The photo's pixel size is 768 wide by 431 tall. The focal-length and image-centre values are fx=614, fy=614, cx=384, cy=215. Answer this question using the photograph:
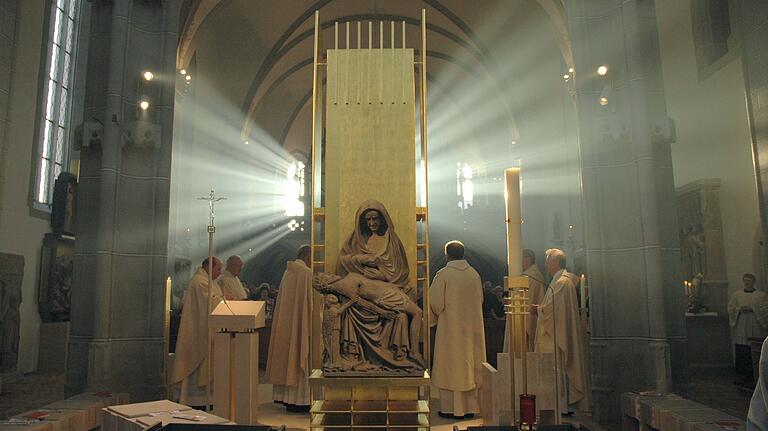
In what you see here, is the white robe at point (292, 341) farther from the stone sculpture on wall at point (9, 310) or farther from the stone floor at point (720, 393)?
the stone sculpture on wall at point (9, 310)

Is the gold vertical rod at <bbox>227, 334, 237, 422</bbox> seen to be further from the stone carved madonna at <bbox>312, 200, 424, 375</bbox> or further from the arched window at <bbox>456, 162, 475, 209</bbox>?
the arched window at <bbox>456, 162, 475, 209</bbox>

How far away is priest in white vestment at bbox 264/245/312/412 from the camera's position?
630cm

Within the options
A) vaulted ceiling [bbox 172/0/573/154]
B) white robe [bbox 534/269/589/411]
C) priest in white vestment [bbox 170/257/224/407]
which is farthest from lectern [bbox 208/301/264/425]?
vaulted ceiling [bbox 172/0/573/154]

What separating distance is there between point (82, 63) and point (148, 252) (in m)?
6.91

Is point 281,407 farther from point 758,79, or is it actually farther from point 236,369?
point 758,79

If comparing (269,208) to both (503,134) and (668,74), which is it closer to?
(503,134)

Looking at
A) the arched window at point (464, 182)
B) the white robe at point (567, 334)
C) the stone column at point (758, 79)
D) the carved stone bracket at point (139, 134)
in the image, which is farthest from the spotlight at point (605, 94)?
the arched window at point (464, 182)

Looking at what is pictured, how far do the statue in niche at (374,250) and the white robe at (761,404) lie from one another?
10.8 ft

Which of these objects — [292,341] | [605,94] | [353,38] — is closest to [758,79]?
[605,94]

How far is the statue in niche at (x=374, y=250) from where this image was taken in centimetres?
493

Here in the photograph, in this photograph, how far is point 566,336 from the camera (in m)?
6.39

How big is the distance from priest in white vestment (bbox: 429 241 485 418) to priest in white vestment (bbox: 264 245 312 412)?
134 centimetres

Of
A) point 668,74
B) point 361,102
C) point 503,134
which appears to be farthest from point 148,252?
point 503,134

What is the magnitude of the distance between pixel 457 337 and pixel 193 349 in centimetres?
270
